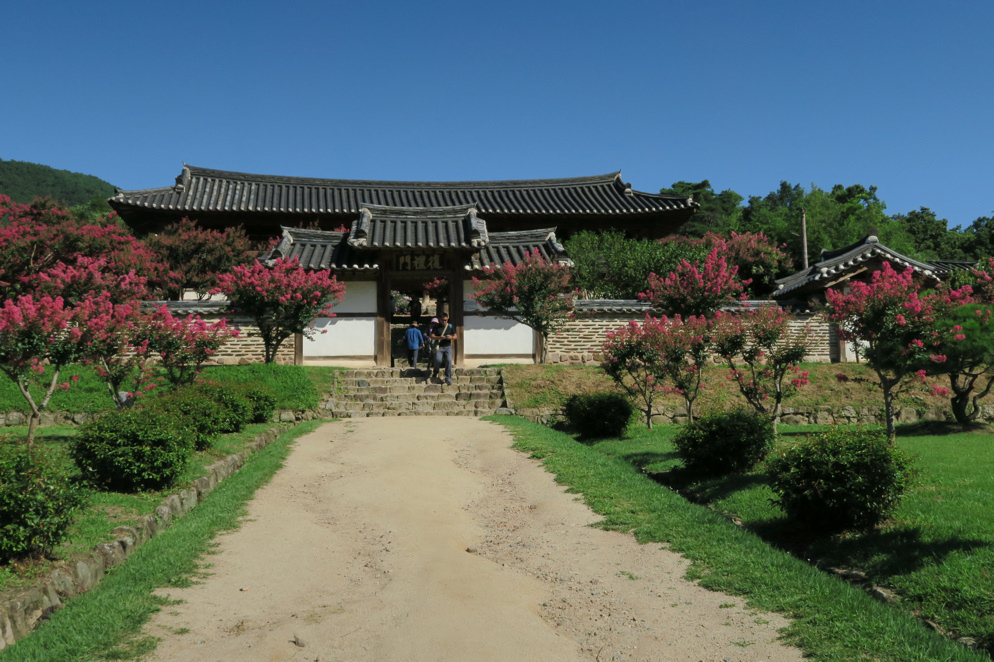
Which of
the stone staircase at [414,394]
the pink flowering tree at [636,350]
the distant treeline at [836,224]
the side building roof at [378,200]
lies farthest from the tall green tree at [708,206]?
the pink flowering tree at [636,350]

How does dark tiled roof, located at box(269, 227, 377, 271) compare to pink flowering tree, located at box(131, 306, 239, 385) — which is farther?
dark tiled roof, located at box(269, 227, 377, 271)

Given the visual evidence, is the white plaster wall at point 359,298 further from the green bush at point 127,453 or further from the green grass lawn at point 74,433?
the green bush at point 127,453

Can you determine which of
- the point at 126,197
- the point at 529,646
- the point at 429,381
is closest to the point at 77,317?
the point at 529,646

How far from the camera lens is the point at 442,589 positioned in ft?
17.4

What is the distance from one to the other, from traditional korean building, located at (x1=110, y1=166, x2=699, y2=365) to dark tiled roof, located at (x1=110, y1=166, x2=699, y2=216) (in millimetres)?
42

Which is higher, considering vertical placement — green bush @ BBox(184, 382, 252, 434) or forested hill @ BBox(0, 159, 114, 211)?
forested hill @ BBox(0, 159, 114, 211)

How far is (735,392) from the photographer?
664 inches

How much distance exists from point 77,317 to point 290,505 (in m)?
4.18

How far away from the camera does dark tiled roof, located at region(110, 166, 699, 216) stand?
24438 mm

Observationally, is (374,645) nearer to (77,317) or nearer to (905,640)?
(905,640)

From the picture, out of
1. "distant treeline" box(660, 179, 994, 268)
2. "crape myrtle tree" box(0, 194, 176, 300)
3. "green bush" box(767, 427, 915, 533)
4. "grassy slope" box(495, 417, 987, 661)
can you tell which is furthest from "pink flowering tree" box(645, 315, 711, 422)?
"distant treeline" box(660, 179, 994, 268)

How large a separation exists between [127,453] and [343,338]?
476 inches

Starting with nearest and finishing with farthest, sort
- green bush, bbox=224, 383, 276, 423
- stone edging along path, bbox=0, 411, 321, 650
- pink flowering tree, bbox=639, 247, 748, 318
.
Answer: stone edging along path, bbox=0, 411, 321, 650, green bush, bbox=224, 383, 276, 423, pink flowering tree, bbox=639, 247, 748, 318

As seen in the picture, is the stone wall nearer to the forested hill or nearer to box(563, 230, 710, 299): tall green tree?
box(563, 230, 710, 299): tall green tree
